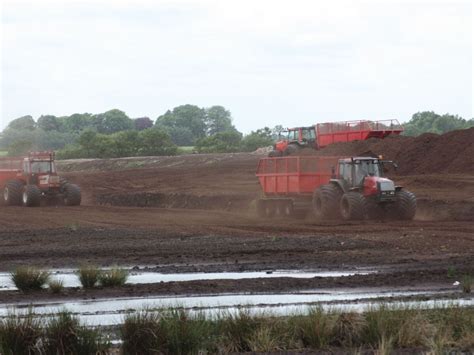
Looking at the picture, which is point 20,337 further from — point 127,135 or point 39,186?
point 127,135

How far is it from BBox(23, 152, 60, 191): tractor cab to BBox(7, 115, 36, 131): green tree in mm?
101209

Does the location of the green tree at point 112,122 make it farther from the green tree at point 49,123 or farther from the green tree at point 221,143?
the green tree at point 221,143

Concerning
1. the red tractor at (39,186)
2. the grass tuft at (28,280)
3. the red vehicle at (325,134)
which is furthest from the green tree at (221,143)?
the grass tuft at (28,280)

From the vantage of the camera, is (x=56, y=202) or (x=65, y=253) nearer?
(x=65, y=253)

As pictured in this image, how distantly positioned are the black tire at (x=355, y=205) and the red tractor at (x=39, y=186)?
1699cm

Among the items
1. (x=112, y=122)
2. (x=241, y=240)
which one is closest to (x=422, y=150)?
(x=241, y=240)

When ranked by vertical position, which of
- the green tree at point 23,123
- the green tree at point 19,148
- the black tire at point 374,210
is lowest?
the black tire at point 374,210

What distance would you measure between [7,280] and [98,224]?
623 inches

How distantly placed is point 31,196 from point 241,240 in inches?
802

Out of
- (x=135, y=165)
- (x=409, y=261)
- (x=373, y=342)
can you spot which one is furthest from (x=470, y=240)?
(x=135, y=165)

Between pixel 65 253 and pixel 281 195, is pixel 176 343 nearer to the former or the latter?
pixel 65 253

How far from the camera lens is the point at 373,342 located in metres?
13.0

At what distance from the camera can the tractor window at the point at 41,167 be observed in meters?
49.3

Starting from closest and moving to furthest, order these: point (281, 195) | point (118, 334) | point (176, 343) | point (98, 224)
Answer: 1. point (176, 343)
2. point (118, 334)
3. point (98, 224)
4. point (281, 195)
